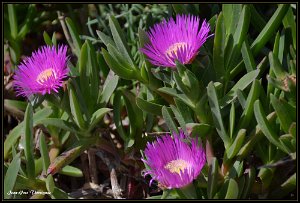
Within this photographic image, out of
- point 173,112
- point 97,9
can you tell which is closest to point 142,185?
point 173,112

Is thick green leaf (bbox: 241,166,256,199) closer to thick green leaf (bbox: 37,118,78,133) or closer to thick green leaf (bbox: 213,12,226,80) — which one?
thick green leaf (bbox: 213,12,226,80)

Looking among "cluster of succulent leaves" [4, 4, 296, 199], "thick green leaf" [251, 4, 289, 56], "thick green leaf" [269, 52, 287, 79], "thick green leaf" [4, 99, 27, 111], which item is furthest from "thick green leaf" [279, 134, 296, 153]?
"thick green leaf" [4, 99, 27, 111]

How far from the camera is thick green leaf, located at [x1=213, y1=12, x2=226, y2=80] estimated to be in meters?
0.94

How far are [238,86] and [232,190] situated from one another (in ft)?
0.70

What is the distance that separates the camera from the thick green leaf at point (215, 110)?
898mm

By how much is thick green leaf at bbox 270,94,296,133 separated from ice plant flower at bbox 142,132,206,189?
0.49 ft

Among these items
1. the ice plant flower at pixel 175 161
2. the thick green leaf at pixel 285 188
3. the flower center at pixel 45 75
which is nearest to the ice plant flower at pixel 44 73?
the flower center at pixel 45 75

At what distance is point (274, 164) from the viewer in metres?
0.92

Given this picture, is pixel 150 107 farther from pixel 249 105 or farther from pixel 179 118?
pixel 249 105

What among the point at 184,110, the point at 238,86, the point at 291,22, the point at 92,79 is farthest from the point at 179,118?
the point at 291,22

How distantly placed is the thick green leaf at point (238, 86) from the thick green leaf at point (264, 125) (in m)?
0.07

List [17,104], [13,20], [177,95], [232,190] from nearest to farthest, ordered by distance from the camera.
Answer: [232,190]
[177,95]
[17,104]
[13,20]

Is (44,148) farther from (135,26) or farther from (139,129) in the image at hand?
(135,26)

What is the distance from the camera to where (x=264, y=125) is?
2.94 ft
